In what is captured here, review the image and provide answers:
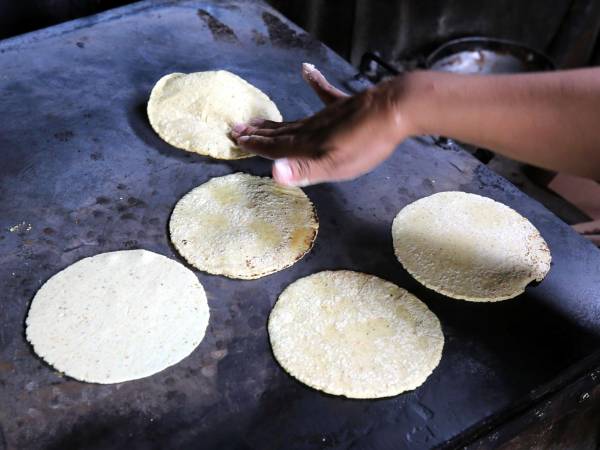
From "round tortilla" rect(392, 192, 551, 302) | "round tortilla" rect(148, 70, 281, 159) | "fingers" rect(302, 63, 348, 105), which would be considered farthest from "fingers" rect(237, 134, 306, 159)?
"round tortilla" rect(392, 192, 551, 302)

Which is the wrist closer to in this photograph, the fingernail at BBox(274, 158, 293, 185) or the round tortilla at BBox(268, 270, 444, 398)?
the fingernail at BBox(274, 158, 293, 185)

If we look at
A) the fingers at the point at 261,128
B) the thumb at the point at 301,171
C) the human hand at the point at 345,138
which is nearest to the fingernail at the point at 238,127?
the fingers at the point at 261,128

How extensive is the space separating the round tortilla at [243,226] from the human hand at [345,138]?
201mm

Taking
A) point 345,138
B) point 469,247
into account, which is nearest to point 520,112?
point 345,138

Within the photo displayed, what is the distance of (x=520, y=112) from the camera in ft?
4.83

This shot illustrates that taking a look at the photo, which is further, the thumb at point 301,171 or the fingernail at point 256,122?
the fingernail at point 256,122

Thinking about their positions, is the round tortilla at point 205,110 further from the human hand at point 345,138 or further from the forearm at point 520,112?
the forearm at point 520,112

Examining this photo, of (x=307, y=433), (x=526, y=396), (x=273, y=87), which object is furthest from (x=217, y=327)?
(x=273, y=87)

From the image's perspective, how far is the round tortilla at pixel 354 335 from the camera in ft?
5.11

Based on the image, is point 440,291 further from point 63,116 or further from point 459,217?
point 63,116

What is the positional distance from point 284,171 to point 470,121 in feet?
1.75

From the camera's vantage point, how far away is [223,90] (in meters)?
2.21

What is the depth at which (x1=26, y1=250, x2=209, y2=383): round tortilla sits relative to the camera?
60.1 inches

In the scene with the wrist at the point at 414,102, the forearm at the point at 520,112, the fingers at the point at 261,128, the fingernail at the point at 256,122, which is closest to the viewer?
the forearm at the point at 520,112
